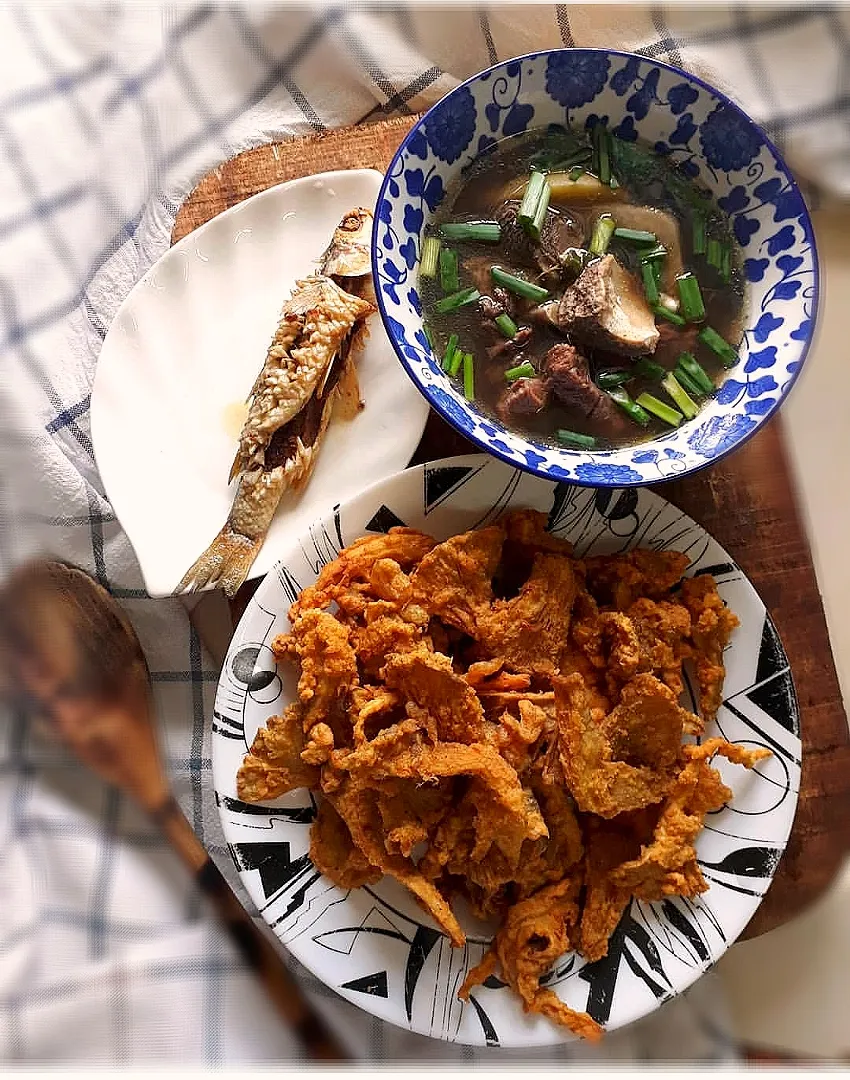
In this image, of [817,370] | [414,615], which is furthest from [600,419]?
[817,370]

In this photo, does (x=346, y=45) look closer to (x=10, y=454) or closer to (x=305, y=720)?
(x=10, y=454)

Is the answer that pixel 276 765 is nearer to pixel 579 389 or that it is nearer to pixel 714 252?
pixel 579 389

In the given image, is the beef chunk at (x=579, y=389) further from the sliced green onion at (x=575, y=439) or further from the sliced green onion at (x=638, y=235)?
the sliced green onion at (x=638, y=235)

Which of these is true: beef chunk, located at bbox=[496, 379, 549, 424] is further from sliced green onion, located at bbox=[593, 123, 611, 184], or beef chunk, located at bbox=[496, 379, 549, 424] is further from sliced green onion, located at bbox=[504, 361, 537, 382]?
sliced green onion, located at bbox=[593, 123, 611, 184]

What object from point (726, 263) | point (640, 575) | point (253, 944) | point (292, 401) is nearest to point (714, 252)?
point (726, 263)

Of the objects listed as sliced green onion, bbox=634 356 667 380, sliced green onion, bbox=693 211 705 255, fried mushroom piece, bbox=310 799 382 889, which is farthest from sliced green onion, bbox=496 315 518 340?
fried mushroom piece, bbox=310 799 382 889

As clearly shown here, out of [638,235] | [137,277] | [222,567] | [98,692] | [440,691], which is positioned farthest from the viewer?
[137,277]
